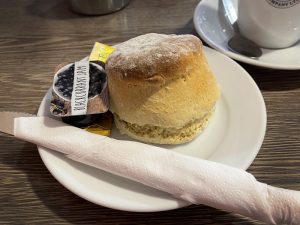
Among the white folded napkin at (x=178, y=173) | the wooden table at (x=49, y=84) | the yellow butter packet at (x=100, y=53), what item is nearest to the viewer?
the white folded napkin at (x=178, y=173)

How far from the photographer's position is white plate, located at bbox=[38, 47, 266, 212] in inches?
22.6

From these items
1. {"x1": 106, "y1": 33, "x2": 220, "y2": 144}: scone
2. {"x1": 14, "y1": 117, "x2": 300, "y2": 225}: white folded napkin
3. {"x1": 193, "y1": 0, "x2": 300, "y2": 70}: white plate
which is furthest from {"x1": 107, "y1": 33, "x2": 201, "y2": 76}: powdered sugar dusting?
{"x1": 193, "y1": 0, "x2": 300, "y2": 70}: white plate

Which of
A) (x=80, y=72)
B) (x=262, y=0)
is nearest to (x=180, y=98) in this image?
(x=80, y=72)

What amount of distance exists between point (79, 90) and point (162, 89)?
16cm

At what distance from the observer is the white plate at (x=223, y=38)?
0.87 meters

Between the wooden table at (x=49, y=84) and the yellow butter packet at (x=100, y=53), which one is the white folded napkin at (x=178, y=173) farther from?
the yellow butter packet at (x=100, y=53)

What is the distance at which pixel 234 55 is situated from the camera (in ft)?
2.92

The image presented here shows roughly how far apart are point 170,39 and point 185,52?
6cm

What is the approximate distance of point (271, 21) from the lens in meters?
0.91

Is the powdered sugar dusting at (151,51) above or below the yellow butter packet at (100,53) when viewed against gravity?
above

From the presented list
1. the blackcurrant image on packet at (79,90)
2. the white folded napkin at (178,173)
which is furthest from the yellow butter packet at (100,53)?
the white folded napkin at (178,173)

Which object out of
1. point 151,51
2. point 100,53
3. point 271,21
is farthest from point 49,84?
point 271,21

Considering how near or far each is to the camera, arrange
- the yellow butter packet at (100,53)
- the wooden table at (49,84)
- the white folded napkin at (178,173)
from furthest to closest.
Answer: the yellow butter packet at (100,53) → the wooden table at (49,84) → the white folded napkin at (178,173)

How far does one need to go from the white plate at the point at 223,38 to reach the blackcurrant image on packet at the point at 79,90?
14.3 inches
